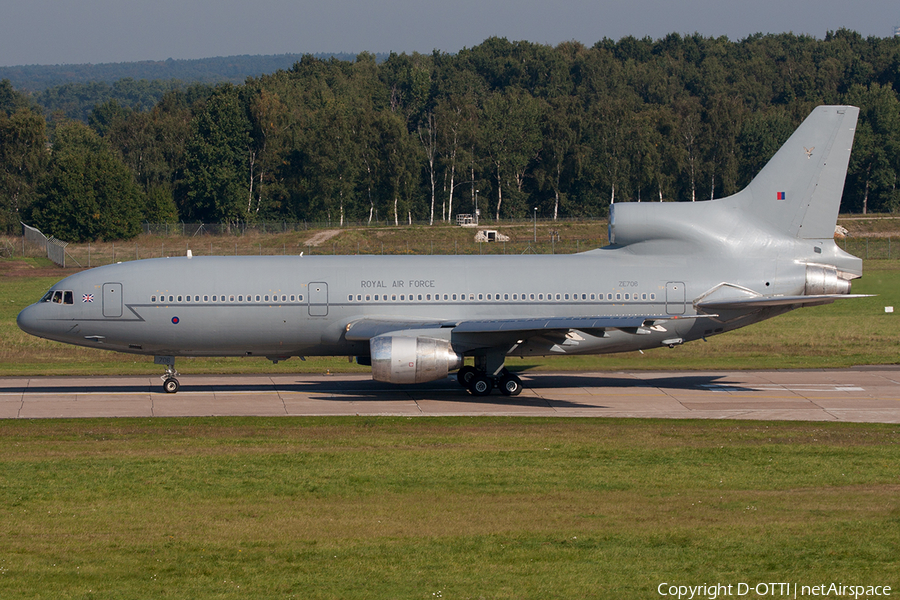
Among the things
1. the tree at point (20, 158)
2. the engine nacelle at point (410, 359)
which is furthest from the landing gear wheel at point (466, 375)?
the tree at point (20, 158)

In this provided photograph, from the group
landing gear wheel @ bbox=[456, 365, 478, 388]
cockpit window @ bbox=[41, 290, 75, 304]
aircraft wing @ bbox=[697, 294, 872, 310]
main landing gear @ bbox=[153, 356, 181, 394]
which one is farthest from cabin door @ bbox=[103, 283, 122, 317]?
aircraft wing @ bbox=[697, 294, 872, 310]

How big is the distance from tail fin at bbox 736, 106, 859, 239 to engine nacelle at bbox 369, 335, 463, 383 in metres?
12.2

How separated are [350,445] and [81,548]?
8782 mm

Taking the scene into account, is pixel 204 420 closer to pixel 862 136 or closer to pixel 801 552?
pixel 801 552

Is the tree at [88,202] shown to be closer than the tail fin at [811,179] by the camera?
No

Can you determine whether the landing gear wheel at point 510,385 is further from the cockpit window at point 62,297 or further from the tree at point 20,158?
the tree at point 20,158

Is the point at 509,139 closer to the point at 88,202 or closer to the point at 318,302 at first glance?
the point at 88,202

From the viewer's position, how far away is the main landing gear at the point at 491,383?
3138 cm

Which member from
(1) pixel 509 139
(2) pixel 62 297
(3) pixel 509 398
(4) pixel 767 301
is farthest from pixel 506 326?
(1) pixel 509 139

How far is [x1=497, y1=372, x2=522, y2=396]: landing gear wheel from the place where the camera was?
31344 mm

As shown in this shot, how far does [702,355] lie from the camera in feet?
138

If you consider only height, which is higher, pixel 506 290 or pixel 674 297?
pixel 506 290

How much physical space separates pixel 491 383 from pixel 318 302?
641 cm

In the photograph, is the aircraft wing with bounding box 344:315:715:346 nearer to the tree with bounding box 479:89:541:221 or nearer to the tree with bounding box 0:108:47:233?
the tree with bounding box 479:89:541:221
